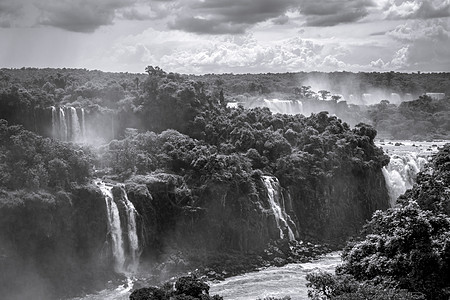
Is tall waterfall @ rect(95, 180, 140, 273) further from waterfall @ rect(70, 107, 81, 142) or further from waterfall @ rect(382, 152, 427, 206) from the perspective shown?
waterfall @ rect(382, 152, 427, 206)

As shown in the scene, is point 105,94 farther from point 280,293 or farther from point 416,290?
point 416,290

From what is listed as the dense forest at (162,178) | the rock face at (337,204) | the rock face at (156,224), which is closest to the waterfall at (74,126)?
the dense forest at (162,178)

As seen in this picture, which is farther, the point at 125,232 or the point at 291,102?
the point at 291,102

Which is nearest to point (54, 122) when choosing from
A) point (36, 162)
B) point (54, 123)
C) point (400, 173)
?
point (54, 123)

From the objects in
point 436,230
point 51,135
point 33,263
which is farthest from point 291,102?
point 436,230

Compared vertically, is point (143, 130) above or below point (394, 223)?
above

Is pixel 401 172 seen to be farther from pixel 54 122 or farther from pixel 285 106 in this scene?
pixel 285 106

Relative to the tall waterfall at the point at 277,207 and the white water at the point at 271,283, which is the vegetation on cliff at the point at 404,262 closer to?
the white water at the point at 271,283
